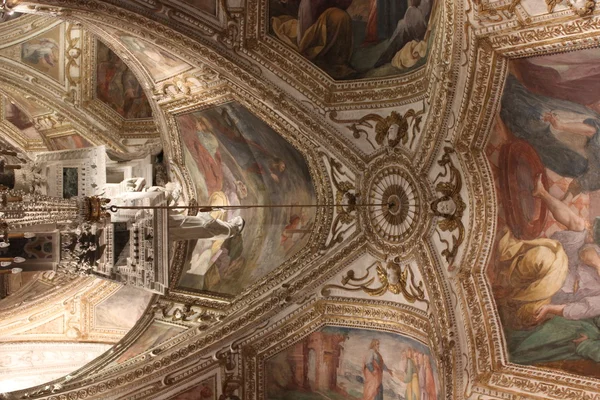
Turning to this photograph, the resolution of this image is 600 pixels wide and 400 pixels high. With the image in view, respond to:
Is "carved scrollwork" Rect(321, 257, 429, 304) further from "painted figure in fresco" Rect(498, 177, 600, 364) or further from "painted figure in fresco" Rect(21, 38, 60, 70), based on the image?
"painted figure in fresco" Rect(21, 38, 60, 70)

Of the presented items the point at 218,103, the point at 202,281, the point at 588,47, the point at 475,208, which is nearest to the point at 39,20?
the point at 218,103

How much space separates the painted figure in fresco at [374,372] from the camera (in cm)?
961

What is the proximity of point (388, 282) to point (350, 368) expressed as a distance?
1.29m

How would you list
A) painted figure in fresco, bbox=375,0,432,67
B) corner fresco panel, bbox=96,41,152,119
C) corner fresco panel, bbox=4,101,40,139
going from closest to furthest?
painted figure in fresco, bbox=375,0,432,67 → corner fresco panel, bbox=96,41,152,119 → corner fresco panel, bbox=4,101,40,139

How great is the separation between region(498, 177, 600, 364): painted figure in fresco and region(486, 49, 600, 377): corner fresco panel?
0.03ft

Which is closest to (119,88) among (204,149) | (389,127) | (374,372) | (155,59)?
(204,149)

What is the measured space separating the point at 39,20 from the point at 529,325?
9829 mm

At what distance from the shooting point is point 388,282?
31.8ft

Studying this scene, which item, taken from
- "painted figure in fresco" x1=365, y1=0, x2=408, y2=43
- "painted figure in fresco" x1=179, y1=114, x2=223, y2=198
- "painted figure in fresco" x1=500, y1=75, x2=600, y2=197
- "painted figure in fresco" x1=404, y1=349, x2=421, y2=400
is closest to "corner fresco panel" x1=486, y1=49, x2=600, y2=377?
"painted figure in fresco" x1=500, y1=75, x2=600, y2=197

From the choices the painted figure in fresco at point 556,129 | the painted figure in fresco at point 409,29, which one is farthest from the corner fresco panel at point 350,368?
the painted figure in fresco at point 409,29

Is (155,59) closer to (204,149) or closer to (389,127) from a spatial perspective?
(204,149)

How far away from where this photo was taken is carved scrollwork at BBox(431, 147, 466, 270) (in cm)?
888

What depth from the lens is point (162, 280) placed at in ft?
34.1

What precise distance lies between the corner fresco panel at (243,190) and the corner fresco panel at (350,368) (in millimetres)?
1384
